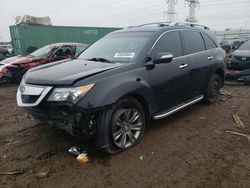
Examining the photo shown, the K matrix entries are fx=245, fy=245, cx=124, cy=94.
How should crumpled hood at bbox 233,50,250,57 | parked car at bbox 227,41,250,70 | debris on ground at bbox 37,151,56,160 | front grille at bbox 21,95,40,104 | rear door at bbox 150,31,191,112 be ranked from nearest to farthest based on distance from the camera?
1. front grille at bbox 21,95,40,104
2. debris on ground at bbox 37,151,56,160
3. rear door at bbox 150,31,191,112
4. parked car at bbox 227,41,250,70
5. crumpled hood at bbox 233,50,250,57

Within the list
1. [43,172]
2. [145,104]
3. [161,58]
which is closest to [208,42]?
[161,58]

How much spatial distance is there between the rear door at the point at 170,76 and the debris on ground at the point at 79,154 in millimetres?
1414

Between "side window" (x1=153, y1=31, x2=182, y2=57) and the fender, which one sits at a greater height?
"side window" (x1=153, y1=31, x2=182, y2=57)

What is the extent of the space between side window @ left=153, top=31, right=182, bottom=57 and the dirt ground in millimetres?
1361

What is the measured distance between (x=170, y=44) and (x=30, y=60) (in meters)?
6.03

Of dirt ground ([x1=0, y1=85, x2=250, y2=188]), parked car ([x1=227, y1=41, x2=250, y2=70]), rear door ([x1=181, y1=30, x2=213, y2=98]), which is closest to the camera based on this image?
dirt ground ([x1=0, y1=85, x2=250, y2=188])

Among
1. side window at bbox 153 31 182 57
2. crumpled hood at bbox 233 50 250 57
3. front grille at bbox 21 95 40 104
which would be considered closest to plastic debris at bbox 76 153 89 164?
front grille at bbox 21 95 40 104

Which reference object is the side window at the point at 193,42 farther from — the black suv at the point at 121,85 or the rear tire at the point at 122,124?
the rear tire at the point at 122,124

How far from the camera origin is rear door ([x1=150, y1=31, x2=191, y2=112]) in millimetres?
3922

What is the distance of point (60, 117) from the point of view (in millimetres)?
3092

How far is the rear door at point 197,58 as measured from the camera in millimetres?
4738

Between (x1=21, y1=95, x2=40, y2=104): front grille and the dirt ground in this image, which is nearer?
the dirt ground

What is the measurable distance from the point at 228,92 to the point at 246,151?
3981 millimetres

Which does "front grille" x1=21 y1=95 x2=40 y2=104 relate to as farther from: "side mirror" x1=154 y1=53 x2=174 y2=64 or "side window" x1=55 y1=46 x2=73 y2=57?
"side window" x1=55 y1=46 x2=73 y2=57
